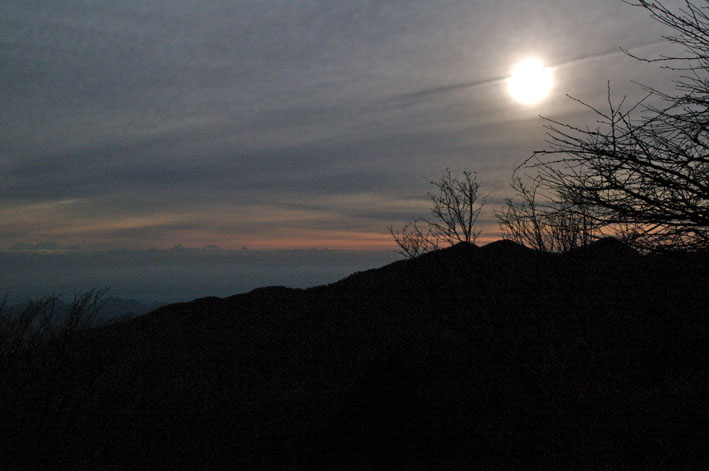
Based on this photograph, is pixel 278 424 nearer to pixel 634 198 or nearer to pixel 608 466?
pixel 608 466

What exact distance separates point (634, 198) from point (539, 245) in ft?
24.2

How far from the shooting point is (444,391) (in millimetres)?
11570

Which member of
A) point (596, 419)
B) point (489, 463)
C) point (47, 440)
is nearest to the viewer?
point (489, 463)

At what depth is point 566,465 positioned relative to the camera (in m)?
7.91

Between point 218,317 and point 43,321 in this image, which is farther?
point 218,317

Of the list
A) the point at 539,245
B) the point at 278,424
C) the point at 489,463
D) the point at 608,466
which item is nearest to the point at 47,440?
the point at 278,424

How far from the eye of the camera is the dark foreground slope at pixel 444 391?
8.59 meters

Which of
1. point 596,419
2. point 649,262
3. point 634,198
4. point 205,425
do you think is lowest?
point 205,425

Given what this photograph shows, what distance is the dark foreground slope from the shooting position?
28.2 feet

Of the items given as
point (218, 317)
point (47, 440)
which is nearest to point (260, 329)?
point (218, 317)

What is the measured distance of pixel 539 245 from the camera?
1246cm

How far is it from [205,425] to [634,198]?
11868mm

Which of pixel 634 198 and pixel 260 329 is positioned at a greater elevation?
pixel 634 198

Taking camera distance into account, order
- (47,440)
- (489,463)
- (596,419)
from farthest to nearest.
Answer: (47,440) → (596,419) → (489,463)
